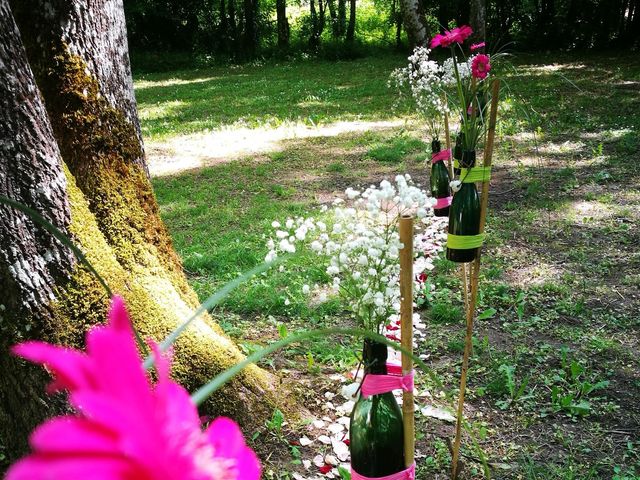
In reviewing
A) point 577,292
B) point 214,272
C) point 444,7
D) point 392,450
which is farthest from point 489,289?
point 444,7

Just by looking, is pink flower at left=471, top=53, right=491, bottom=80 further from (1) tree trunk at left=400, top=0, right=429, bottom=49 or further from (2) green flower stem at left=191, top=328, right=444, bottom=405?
(1) tree trunk at left=400, top=0, right=429, bottom=49

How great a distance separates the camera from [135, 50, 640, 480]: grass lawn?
7.55 ft

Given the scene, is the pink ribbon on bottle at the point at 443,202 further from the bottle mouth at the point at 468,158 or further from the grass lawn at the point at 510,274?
the bottle mouth at the point at 468,158

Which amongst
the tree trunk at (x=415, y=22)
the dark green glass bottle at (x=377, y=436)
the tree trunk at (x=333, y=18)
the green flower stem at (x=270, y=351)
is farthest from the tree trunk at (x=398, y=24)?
the green flower stem at (x=270, y=351)

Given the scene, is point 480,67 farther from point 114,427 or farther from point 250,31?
point 250,31

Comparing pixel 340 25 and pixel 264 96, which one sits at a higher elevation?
pixel 340 25

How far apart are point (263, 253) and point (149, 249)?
5.97 feet

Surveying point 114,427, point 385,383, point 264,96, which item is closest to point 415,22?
point 264,96

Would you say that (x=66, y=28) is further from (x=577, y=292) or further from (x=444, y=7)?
(x=444, y=7)

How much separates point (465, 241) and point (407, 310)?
2.43 feet

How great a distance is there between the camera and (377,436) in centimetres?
152

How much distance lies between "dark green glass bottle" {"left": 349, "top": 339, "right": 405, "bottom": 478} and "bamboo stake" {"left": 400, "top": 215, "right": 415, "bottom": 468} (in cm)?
9

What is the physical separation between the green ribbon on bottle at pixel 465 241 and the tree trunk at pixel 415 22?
777 cm

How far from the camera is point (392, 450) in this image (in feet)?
4.98
